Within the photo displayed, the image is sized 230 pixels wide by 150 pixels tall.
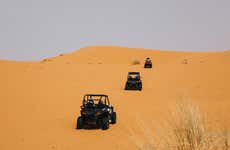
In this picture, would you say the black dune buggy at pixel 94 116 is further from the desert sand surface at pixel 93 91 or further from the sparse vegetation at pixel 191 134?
the sparse vegetation at pixel 191 134

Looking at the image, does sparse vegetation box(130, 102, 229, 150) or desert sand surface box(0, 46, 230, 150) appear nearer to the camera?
sparse vegetation box(130, 102, 229, 150)

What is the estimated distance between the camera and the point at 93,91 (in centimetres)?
2550

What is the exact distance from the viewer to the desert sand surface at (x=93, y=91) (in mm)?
10617

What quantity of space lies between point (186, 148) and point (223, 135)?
49cm

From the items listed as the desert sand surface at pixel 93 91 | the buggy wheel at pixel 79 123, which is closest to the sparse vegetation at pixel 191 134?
the desert sand surface at pixel 93 91

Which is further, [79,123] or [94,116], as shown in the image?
[79,123]

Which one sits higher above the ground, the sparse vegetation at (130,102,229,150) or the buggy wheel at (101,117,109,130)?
the sparse vegetation at (130,102,229,150)

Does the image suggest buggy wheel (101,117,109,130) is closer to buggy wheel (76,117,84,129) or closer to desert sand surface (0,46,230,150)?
desert sand surface (0,46,230,150)

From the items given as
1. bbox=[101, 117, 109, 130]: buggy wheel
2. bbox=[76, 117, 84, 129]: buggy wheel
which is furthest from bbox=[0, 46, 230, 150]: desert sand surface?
bbox=[101, 117, 109, 130]: buggy wheel

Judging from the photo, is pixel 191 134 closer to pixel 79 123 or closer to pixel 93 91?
pixel 79 123

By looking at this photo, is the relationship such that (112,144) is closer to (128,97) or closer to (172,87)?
(128,97)

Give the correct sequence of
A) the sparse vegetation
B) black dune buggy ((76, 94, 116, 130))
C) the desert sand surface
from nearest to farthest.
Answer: the sparse vegetation → the desert sand surface → black dune buggy ((76, 94, 116, 130))

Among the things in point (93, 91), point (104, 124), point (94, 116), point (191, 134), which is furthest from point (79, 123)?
point (93, 91)

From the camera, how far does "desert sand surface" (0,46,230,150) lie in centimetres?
1062
